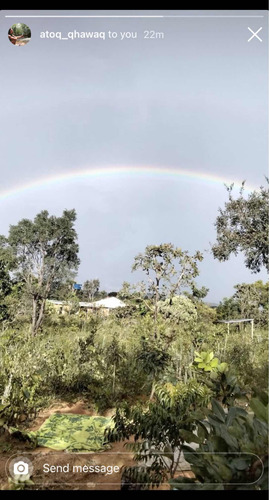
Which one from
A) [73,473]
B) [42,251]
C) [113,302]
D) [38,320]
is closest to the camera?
[73,473]

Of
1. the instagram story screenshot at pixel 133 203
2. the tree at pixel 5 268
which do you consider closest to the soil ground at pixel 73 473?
the instagram story screenshot at pixel 133 203

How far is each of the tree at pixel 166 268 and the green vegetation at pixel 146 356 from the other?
12 millimetres

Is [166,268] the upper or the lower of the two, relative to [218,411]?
upper

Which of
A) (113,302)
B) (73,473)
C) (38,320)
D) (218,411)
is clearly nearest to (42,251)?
(38,320)

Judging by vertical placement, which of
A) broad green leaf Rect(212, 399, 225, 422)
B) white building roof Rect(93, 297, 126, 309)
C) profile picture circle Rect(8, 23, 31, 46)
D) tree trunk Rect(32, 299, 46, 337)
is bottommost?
broad green leaf Rect(212, 399, 225, 422)

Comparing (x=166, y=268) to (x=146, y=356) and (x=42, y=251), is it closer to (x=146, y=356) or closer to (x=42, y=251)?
(x=146, y=356)

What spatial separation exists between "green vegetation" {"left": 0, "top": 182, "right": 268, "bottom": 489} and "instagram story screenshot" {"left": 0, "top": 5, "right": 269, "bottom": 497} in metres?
0.01


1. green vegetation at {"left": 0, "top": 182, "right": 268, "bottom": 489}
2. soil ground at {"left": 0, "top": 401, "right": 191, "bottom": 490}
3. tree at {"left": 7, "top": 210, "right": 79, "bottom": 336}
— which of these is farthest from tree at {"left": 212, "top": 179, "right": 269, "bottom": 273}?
soil ground at {"left": 0, "top": 401, "right": 191, "bottom": 490}

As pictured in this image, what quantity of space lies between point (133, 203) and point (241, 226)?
9.66 feet

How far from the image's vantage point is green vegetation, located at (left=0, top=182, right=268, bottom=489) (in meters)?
0.87

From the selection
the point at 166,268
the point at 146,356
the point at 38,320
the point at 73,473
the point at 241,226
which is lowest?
the point at 73,473

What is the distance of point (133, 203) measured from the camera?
80.6 inches

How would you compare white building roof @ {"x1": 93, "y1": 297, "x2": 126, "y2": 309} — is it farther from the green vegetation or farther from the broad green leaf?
the broad green leaf

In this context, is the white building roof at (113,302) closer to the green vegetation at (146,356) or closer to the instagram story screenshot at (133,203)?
the green vegetation at (146,356)
